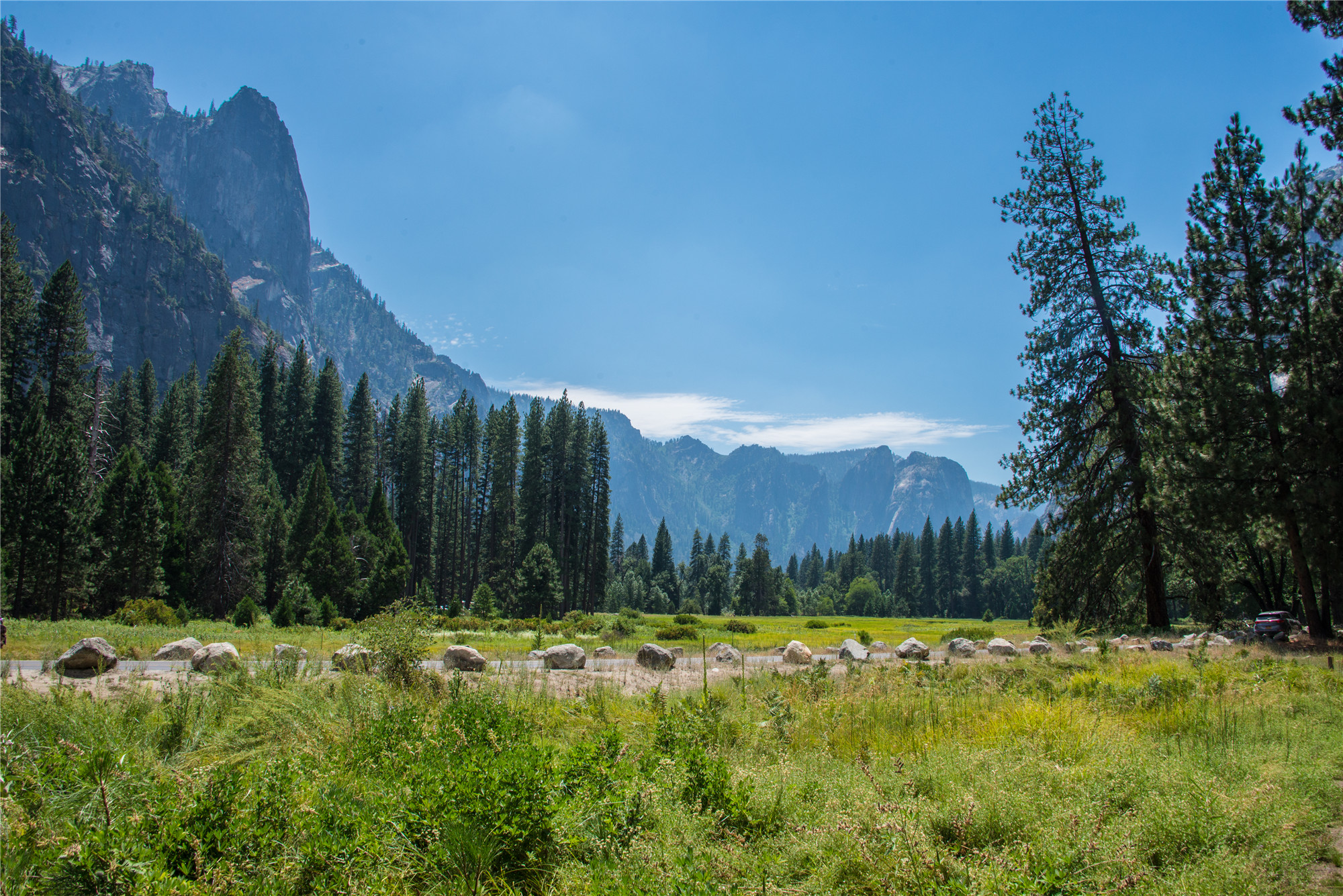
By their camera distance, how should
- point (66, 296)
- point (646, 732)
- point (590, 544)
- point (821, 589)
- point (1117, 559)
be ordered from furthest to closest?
point (821, 589), point (590, 544), point (66, 296), point (1117, 559), point (646, 732)

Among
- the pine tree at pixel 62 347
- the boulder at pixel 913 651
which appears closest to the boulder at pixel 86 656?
the boulder at pixel 913 651

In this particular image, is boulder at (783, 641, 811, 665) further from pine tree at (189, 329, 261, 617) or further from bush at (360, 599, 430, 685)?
pine tree at (189, 329, 261, 617)

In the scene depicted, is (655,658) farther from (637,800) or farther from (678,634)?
(678,634)

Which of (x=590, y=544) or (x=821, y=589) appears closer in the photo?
(x=590, y=544)

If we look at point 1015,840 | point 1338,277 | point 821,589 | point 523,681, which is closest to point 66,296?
point 523,681

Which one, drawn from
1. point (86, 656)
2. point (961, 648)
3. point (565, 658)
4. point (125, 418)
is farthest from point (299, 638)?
point (125, 418)

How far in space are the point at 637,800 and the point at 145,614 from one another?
29.0m

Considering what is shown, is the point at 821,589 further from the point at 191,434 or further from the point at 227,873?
the point at 227,873

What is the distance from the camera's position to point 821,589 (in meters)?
114

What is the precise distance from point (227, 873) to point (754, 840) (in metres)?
3.09

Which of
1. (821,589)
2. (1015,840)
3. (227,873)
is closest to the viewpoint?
(227,873)

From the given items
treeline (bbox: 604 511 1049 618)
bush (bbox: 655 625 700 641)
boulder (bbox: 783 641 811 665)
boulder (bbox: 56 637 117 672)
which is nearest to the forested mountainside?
treeline (bbox: 604 511 1049 618)

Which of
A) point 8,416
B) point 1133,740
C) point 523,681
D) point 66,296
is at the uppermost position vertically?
point 66,296

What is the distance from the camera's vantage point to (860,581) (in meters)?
99.2
